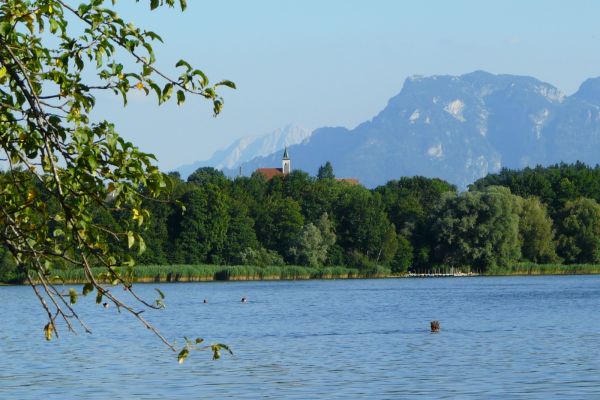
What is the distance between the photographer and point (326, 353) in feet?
134

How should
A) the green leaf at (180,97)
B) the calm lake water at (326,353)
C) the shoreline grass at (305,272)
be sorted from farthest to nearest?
the shoreline grass at (305,272) < the calm lake water at (326,353) < the green leaf at (180,97)

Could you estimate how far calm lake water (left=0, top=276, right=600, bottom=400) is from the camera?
100 feet

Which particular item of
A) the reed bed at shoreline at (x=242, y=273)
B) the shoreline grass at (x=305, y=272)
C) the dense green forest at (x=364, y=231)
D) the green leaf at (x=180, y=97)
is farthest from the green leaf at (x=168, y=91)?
the dense green forest at (x=364, y=231)

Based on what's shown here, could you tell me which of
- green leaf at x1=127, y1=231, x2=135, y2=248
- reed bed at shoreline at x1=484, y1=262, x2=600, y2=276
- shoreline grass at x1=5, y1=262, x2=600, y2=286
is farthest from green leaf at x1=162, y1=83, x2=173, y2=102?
reed bed at shoreline at x1=484, y1=262, x2=600, y2=276

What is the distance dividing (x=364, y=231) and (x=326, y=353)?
94.3 m

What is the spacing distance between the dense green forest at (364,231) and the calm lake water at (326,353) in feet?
142

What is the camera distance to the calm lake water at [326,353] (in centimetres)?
3058

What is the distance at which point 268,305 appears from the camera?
7644 centimetres

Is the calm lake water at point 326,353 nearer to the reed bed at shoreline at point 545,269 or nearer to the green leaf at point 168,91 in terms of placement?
the green leaf at point 168,91

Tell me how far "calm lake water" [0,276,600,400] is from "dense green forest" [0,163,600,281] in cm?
4314

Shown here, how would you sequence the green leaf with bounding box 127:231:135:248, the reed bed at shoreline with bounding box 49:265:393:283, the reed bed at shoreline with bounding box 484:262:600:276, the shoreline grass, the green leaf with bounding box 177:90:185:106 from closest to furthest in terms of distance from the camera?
the green leaf with bounding box 127:231:135:248
the green leaf with bounding box 177:90:185:106
the reed bed at shoreline with bounding box 49:265:393:283
the shoreline grass
the reed bed at shoreline with bounding box 484:262:600:276

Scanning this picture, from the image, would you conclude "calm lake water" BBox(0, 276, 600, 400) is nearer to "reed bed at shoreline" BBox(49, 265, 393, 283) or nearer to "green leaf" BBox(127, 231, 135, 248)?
"green leaf" BBox(127, 231, 135, 248)

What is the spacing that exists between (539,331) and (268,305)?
97.3 ft

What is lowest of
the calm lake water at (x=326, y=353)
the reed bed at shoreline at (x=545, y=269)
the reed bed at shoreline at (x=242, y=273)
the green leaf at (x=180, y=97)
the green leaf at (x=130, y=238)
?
the calm lake water at (x=326, y=353)
